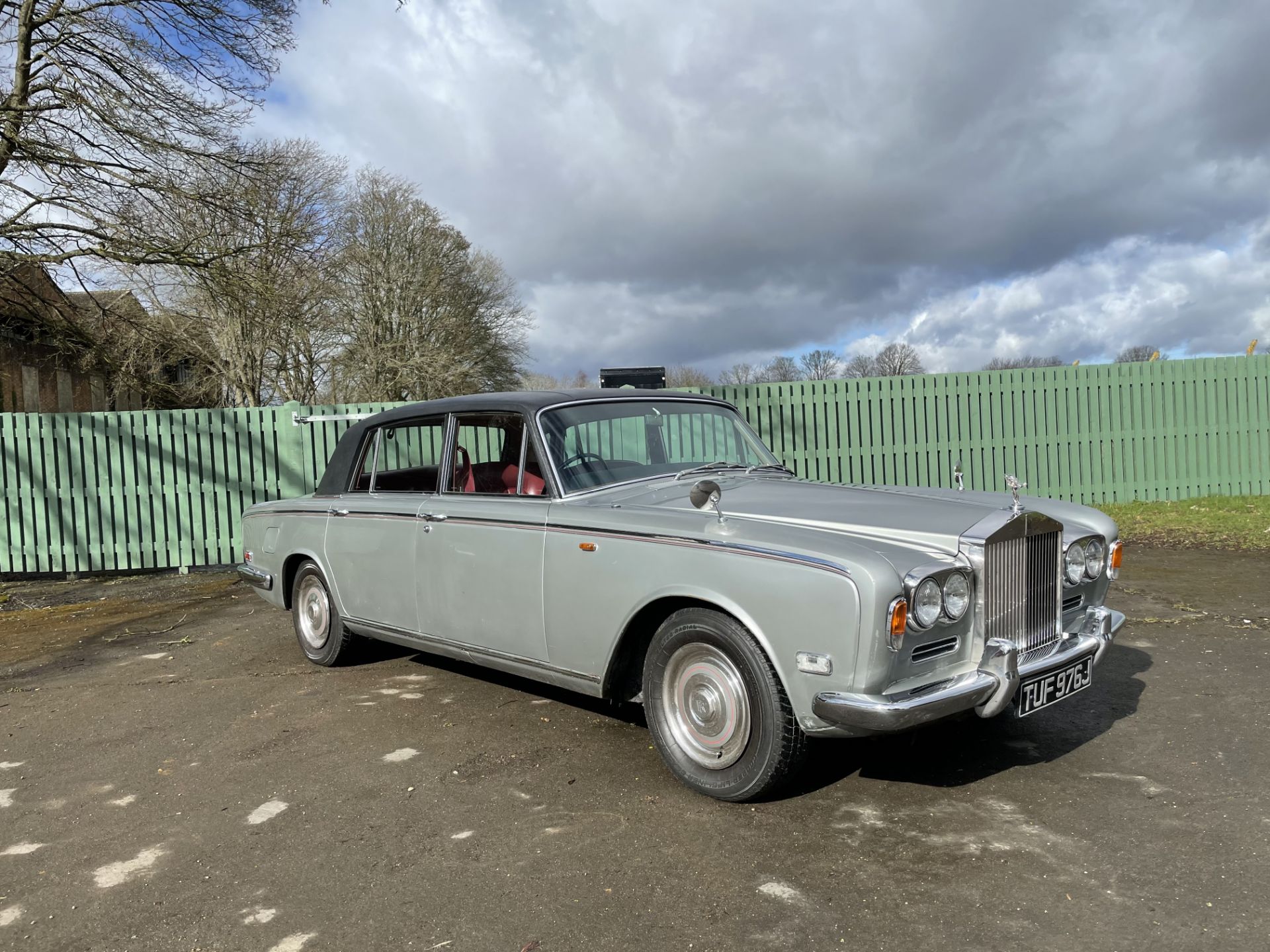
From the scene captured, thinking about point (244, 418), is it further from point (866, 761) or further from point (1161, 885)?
point (1161, 885)

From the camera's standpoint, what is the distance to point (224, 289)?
12258 millimetres

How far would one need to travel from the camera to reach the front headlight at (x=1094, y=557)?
3.84m

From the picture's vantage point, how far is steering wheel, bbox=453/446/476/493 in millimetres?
4766

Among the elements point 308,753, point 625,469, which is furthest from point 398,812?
point 625,469

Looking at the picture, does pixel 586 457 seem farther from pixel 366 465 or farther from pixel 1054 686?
pixel 1054 686

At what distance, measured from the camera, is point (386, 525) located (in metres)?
5.00

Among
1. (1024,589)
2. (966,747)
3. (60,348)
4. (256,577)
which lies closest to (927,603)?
(1024,589)

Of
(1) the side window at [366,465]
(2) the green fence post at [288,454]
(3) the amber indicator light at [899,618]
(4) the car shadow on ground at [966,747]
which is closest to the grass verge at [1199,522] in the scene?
(4) the car shadow on ground at [966,747]

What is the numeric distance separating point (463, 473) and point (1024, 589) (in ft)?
9.41

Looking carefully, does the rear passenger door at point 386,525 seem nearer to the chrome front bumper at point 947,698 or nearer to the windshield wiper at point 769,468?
the windshield wiper at point 769,468

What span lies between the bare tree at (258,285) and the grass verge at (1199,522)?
11641mm

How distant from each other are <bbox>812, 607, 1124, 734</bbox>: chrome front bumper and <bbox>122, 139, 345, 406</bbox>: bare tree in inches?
444

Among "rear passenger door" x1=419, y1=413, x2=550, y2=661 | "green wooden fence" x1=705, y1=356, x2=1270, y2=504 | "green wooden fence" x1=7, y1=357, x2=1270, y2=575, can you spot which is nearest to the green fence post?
"green wooden fence" x1=7, y1=357, x2=1270, y2=575

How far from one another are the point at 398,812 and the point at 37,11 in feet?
44.3
